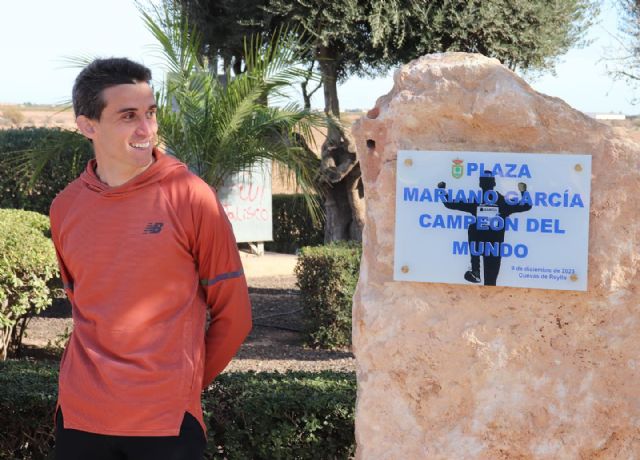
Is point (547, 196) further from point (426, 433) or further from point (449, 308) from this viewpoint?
point (426, 433)

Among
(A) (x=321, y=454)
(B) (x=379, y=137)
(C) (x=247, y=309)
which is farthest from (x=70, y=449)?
(A) (x=321, y=454)

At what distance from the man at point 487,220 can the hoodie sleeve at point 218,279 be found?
80cm

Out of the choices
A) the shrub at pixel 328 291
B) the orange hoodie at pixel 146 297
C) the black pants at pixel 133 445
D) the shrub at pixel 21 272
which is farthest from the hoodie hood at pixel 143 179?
the shrub at pixel 328 291

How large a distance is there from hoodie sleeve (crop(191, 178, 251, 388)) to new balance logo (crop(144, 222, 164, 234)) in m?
0.10

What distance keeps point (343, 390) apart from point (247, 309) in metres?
1.59

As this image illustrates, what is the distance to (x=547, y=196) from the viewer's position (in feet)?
9.14

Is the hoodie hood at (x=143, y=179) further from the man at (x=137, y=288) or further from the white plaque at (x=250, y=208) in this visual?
the white plaque at (x=250, y=208)

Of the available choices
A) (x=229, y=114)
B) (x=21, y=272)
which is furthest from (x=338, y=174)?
(x=21, y=272)

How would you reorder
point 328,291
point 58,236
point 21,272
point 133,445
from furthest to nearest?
1. point 328,291
2. point 21,272
3. point 58,236
4. point 133,445

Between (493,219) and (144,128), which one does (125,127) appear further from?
(493,219)

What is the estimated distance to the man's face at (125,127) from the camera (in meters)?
2.45

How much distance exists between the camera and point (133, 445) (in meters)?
2.32

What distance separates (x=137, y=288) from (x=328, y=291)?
18.8 ft

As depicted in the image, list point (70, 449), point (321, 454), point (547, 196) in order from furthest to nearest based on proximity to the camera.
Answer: point (321, 454)
point (547, 196)
point (70, 449)
